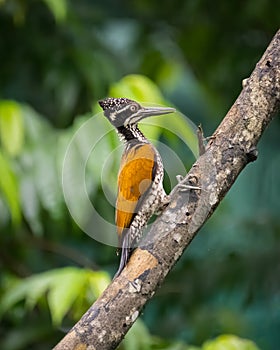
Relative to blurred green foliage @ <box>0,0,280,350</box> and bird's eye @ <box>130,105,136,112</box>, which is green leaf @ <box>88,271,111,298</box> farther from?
bird's eye @ <box>130,105,136,112</box>

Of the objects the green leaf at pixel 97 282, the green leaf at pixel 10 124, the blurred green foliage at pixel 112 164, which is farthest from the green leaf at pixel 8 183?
the green leaf at pixel 97 282

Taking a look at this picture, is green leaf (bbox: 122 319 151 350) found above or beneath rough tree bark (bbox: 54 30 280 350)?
above

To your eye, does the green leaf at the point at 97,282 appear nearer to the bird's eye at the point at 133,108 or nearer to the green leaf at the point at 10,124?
the green leaf at the point at 10,124

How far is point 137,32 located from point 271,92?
2.42m

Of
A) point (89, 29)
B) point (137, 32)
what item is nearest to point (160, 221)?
point (89, 29)

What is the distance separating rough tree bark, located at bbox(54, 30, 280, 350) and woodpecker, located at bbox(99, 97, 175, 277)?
0.08 ft

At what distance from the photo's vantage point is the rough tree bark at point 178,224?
128 centimetres

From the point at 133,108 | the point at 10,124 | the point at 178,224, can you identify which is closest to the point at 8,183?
the point at 10,124

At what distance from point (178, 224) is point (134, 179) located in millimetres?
95

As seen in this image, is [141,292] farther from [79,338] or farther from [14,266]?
[14,266]

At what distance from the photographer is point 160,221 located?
4.21 ft

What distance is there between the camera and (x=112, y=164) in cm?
195

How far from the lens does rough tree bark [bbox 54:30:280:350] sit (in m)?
1.28

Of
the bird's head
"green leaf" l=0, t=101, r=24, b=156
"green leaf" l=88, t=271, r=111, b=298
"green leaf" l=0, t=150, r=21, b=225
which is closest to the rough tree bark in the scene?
the bird's head
